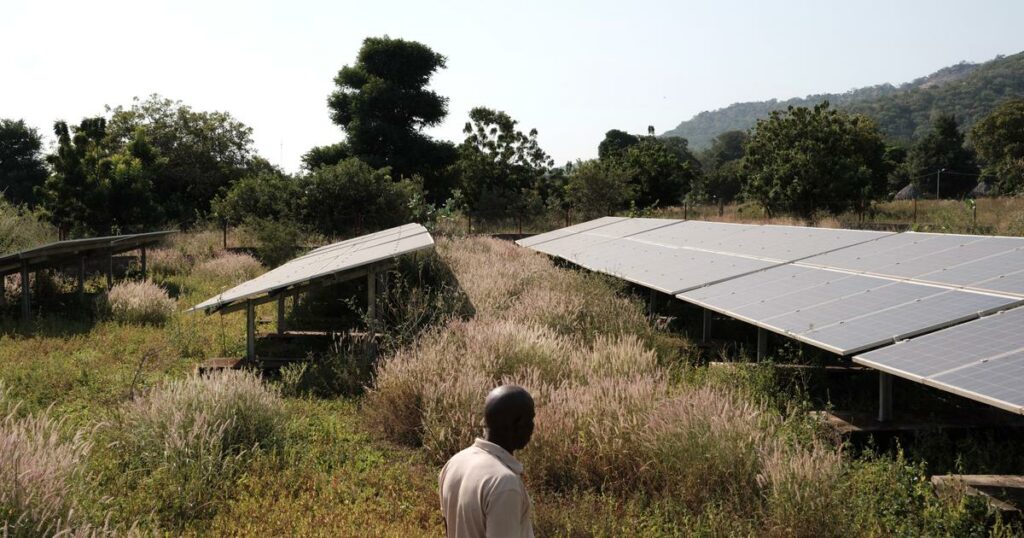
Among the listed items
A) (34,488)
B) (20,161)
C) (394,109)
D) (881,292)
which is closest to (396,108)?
(394,109)

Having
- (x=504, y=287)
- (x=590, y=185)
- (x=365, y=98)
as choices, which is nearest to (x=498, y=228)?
(x=590, y=185)

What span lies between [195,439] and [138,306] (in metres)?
9.70

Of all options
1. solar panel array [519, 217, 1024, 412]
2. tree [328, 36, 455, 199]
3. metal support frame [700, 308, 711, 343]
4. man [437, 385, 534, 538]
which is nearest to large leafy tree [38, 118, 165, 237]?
tree [328, 36, 455, 199]

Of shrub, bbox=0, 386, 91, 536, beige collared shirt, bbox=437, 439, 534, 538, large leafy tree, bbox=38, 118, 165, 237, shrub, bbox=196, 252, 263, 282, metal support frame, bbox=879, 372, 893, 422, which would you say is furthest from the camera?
large leafy tree, bbox=38, 118, 165, 237

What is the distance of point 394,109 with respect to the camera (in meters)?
45.9

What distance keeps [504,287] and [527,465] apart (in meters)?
6.88

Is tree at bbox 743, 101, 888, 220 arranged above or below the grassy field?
above

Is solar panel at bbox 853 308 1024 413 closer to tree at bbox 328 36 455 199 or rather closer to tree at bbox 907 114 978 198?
tree at bbox 328 36 455 199

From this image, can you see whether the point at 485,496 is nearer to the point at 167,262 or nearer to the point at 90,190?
the point at 167,262

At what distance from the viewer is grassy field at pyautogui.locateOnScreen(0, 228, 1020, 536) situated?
15.4 feet

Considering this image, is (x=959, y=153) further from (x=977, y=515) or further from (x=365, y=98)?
(x=977, y=515)

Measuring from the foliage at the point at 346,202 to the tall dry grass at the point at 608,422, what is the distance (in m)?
21.4

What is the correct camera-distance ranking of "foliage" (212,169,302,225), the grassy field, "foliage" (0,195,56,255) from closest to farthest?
the grassy field, "foliage" (0,195,56,255), "foliage" (212,169,302,225)

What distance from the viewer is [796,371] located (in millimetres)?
8008
